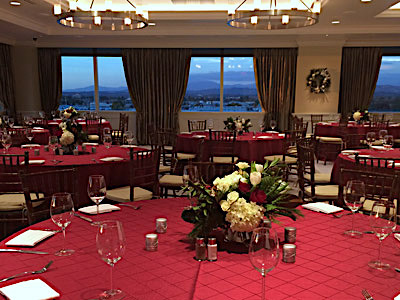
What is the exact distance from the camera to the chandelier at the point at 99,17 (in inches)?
189

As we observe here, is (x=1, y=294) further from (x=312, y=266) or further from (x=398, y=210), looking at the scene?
(x=398, y=210)

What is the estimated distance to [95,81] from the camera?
12.5 m

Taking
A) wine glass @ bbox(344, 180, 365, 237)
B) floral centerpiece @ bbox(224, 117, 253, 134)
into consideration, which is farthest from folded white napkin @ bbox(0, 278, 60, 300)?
floral centerpiece @ bbox(224, 117, 253, 134)

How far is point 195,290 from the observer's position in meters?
1.57

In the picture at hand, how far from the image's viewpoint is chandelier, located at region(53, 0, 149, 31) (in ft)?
15.8

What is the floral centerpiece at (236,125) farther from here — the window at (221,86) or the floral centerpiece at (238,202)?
the floral centerpiece at (238,202)

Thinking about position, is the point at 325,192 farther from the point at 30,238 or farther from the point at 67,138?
the point at 30,238

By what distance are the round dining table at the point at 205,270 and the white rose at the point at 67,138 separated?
8.83ft

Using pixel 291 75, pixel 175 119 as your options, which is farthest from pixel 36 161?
pixel 291 75

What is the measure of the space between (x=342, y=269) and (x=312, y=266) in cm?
13

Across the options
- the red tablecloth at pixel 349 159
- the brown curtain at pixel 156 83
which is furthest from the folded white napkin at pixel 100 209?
the brown curtain at pixel 156 83

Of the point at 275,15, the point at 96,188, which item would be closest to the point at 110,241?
the point at 96,188

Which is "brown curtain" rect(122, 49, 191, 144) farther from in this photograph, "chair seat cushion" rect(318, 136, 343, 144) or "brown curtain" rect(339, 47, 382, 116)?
"brown curtain" rect(339, 47, 382, 116)

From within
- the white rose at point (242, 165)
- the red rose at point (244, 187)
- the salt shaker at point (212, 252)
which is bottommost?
the salt shaker at point (212, 252)
